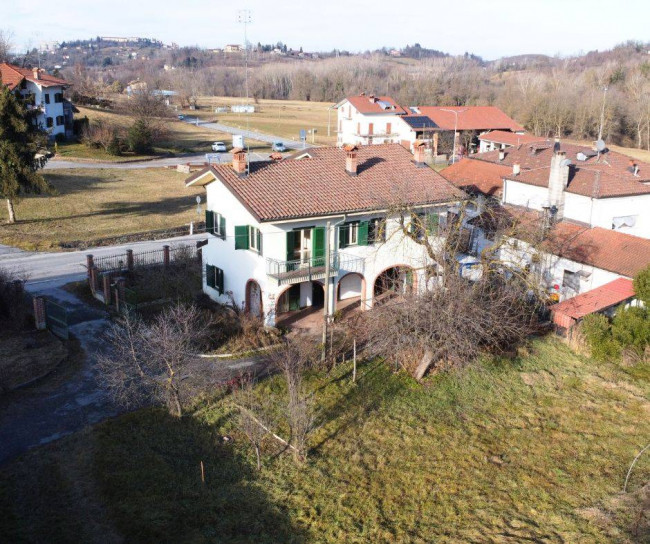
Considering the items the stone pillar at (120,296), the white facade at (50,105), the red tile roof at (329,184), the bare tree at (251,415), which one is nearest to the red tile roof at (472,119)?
the white facade at (50,105)

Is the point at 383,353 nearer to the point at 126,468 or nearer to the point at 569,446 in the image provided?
the point at 569,446

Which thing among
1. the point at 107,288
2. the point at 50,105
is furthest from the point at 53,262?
the point at 50,105

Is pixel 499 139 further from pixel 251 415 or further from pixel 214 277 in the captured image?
pixel 251 415

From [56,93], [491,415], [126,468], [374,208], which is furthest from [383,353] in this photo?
[56,93]

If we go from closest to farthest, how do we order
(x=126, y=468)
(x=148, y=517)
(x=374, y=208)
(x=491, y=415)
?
1. (x=148, y=517)
2. (x=126, y=468)
3. (x=491, y=415)
4. (x=374, y=208)

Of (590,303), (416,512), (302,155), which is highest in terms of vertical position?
(302,155)

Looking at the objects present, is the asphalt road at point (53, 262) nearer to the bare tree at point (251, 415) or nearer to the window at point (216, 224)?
the window at point (216, 224)
